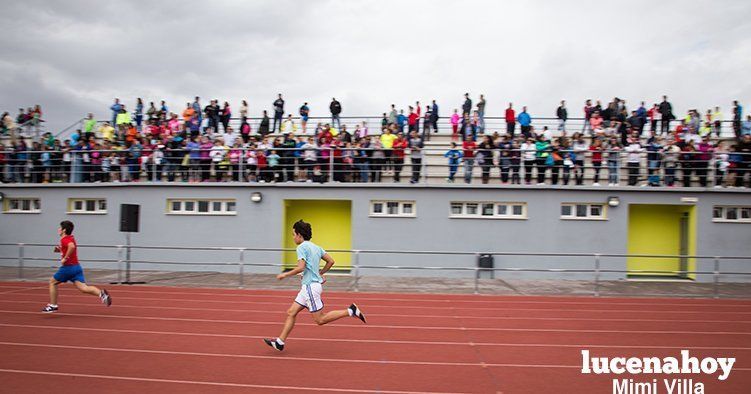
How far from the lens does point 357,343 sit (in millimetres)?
8094

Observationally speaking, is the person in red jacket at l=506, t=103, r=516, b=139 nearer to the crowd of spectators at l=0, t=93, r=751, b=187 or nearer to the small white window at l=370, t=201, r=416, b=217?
the crowd of spectators at l=0, t=93, r=751, b=187

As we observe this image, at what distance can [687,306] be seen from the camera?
1241 centimetres

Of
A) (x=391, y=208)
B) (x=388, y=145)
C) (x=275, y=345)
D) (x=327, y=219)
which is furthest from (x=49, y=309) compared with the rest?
(x=388, y=145)

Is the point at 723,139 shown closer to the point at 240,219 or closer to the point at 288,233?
the point at 288,233

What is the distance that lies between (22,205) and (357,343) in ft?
63.2

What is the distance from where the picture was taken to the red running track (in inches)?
239

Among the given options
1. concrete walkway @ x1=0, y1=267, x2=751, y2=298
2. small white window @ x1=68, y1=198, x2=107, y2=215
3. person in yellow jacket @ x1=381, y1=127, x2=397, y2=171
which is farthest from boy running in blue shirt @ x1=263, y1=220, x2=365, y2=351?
small white window @ x1=68, y1=198, x2=107, y2=215

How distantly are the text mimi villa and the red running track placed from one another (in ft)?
0.48

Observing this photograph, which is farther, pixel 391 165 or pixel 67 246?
pixel 391 165

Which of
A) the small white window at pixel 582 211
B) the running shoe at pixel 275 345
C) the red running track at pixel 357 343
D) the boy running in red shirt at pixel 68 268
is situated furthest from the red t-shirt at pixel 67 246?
the small white window at pixel 582 211

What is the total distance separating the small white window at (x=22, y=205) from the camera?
67.6 feet

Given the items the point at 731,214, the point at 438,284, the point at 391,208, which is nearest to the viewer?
the point at 438,284

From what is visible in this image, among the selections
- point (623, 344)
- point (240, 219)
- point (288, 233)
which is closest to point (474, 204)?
point (288, 233)

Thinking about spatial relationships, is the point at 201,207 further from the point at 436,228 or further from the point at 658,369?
the point at 658,369
